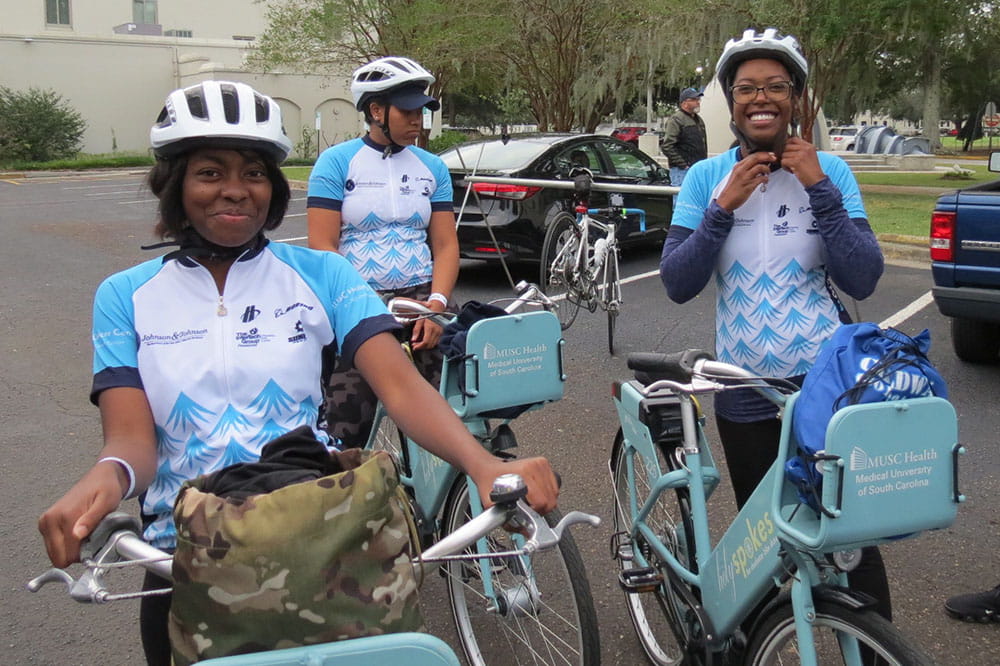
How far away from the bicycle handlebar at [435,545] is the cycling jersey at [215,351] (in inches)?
13.0

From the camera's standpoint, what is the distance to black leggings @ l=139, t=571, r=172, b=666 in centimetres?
216

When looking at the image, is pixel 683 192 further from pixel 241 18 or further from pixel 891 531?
pixel 241 18

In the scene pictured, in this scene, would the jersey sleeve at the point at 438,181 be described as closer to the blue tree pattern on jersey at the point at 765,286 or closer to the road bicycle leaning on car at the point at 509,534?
the road bicycle leaning on car at the point at 509,534

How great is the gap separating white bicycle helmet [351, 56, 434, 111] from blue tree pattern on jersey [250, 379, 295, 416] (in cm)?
195

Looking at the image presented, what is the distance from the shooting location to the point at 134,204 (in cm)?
2077

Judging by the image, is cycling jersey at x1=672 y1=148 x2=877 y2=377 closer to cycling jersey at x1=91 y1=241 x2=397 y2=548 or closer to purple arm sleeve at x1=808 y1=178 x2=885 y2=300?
purple arm sleeve at x1=808 y1=178 x2=885 y2=300

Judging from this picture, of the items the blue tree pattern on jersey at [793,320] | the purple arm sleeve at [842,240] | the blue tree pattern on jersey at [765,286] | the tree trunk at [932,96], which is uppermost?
the tree trunk at [932,96]

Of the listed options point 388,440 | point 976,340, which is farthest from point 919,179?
point 388,440

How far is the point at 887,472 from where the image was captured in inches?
77.4

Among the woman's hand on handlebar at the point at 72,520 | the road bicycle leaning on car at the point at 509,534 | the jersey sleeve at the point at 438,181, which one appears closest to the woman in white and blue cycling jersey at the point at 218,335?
the woman's hand on handlebar at the point at 72,520

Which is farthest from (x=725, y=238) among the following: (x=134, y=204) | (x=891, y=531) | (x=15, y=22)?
(x=15, y=22)

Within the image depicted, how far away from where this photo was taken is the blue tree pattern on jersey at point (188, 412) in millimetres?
2018

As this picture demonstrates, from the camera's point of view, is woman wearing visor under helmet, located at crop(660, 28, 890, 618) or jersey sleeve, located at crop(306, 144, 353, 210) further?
jersey sleeve, located at crop(306, 144, 353, 210)

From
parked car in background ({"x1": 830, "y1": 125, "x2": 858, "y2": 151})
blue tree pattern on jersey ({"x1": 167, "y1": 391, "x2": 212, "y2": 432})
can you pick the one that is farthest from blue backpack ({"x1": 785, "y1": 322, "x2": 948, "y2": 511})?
parked car in background ({"x1": 830, "y1": 125, "x2": 858, "y2": 151})
